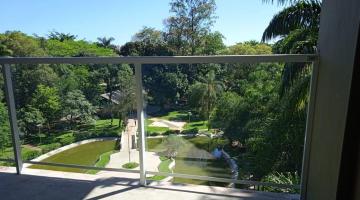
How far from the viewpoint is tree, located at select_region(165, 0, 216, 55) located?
24.5 m

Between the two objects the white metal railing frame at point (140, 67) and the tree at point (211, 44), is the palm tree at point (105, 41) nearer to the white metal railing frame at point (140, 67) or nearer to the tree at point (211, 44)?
the tree at point (211, 44)

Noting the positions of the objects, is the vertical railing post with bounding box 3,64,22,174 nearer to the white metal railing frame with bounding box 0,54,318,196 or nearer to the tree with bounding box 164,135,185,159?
the white metal railing frame with bounding box 0,54,318,196

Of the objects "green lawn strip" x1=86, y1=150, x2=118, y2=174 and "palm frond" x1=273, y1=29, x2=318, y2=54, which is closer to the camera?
"green lawn strip" x1=86, y1=150, x2=118, y2=174

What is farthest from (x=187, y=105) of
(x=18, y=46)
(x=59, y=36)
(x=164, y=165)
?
(x=59, y=36)

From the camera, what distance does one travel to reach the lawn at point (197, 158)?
2547 millimetres

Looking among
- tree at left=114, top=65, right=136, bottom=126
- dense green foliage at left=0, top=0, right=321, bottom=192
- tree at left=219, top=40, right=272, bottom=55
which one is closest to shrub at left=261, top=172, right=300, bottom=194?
dense green foliage at left=0, top=0, right=321, bottom=192

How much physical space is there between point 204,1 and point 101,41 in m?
13.6

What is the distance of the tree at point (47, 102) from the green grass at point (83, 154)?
1.20ft

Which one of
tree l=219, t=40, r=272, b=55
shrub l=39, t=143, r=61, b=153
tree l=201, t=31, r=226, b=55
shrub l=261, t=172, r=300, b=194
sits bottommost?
shrub l=261, t=172, r=300, b=194

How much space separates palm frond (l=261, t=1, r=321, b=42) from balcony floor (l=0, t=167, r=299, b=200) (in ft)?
13.7

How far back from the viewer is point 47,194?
8.48ft

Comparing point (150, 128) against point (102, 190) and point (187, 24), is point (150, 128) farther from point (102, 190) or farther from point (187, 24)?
point (187, 24)

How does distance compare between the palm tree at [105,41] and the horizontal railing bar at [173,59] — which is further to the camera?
the palm tree at [105,41]

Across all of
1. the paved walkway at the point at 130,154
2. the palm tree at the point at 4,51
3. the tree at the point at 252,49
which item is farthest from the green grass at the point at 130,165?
the palm tree at the point at 4,51
